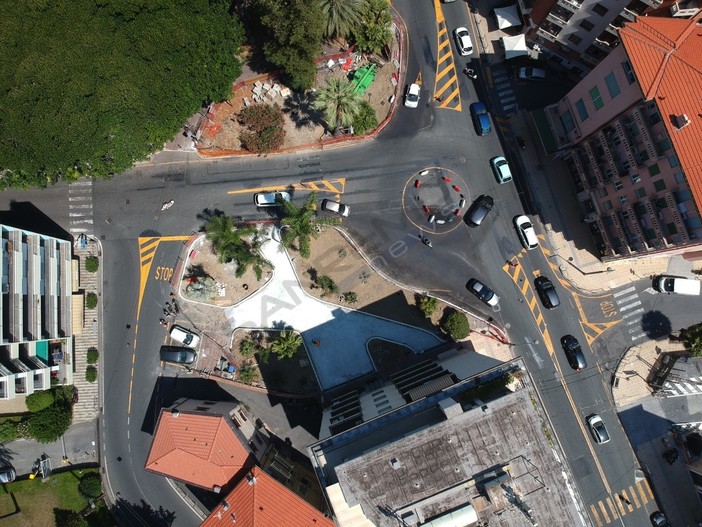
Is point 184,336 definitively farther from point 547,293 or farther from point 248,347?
point 547,293

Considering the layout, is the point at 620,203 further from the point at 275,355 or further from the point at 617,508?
the point at 275,355

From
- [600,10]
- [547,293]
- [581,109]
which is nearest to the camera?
[600,10]

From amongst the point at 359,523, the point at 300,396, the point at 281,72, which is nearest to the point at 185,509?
the point at 300,396

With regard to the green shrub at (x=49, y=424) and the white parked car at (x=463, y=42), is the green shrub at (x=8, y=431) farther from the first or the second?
the white parked car at (x=463, y=42)

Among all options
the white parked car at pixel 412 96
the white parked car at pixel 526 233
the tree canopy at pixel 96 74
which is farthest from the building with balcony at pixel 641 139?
the tree canopy at pixel 96 74

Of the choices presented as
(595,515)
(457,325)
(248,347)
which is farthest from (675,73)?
(248,347)

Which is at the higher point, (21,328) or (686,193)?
(21,328)

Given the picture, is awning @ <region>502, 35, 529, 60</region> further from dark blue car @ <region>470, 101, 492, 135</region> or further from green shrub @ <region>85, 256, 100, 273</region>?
green shrub @ <region>85, 256, 100, 273</region>
